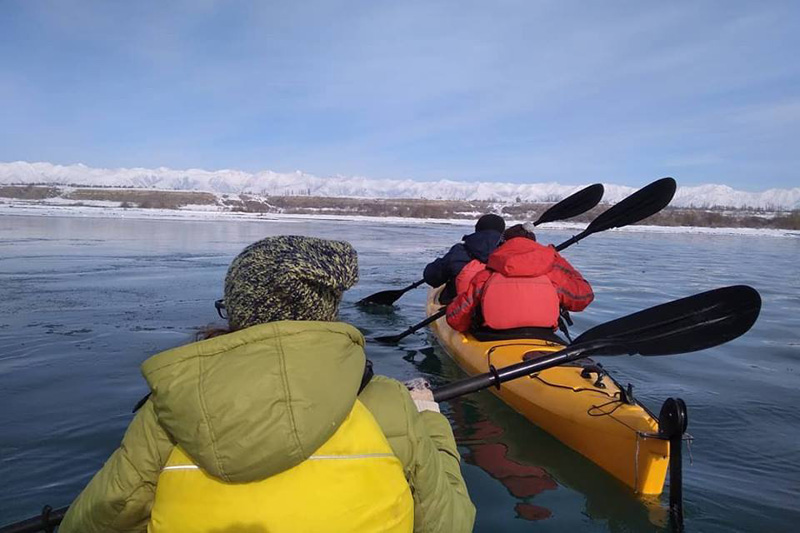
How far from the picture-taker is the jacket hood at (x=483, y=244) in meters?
6.50

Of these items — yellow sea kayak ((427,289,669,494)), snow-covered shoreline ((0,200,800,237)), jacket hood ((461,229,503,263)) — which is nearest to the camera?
yellow sea kayak ((427,289,669,494))

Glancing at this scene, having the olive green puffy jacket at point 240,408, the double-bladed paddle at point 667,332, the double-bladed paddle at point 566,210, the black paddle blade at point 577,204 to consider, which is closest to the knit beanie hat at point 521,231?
the double-bladed paddle at point 667,332

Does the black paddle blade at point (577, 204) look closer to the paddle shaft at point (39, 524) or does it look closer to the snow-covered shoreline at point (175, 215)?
the paddle shaft at point (39, 524)

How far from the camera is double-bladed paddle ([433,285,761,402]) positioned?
3539 millimetres

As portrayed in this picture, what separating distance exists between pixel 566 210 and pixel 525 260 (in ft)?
16.1

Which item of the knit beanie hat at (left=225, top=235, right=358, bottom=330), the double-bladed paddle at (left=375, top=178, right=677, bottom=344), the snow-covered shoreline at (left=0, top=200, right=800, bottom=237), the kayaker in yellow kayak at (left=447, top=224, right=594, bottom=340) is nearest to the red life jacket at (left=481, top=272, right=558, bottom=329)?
the kayaker in yellow kayak at (left=447, top=224, right=594, bottom=340)

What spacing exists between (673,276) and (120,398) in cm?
1282

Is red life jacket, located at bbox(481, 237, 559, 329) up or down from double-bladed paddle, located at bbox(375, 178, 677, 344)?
down

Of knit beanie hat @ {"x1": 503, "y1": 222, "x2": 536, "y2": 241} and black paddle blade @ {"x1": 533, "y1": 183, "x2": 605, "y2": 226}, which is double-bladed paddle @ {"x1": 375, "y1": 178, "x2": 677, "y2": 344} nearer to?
knit beanie hat @ {"x1": 503, "y1": 222, "x2": 536, "y2": 241}

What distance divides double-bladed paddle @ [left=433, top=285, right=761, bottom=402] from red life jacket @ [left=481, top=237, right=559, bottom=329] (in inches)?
44.0

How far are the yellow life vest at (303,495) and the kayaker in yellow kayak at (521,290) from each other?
361 cm

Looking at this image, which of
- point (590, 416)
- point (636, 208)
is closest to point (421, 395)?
point (590, 416)

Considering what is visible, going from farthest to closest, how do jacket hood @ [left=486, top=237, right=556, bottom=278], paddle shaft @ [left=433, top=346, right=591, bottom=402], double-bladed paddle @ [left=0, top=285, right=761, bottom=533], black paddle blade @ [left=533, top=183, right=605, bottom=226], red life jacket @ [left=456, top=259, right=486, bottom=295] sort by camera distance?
1. black paddle blade @ [left=533, top=183, right=605, bottom=226]
2. red life jacket @ [left=456, top=259, right=486, bottom=295]
3. jacket hood @ [left=486, top=237, right=556, bottom=278]
4. double-bladed paddle @ [left=0, top=285, right=761, bottom=533]
5. paddle shaft @ [left=433, top=346, right=591, bottom=402]

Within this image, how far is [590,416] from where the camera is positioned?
3.70m
